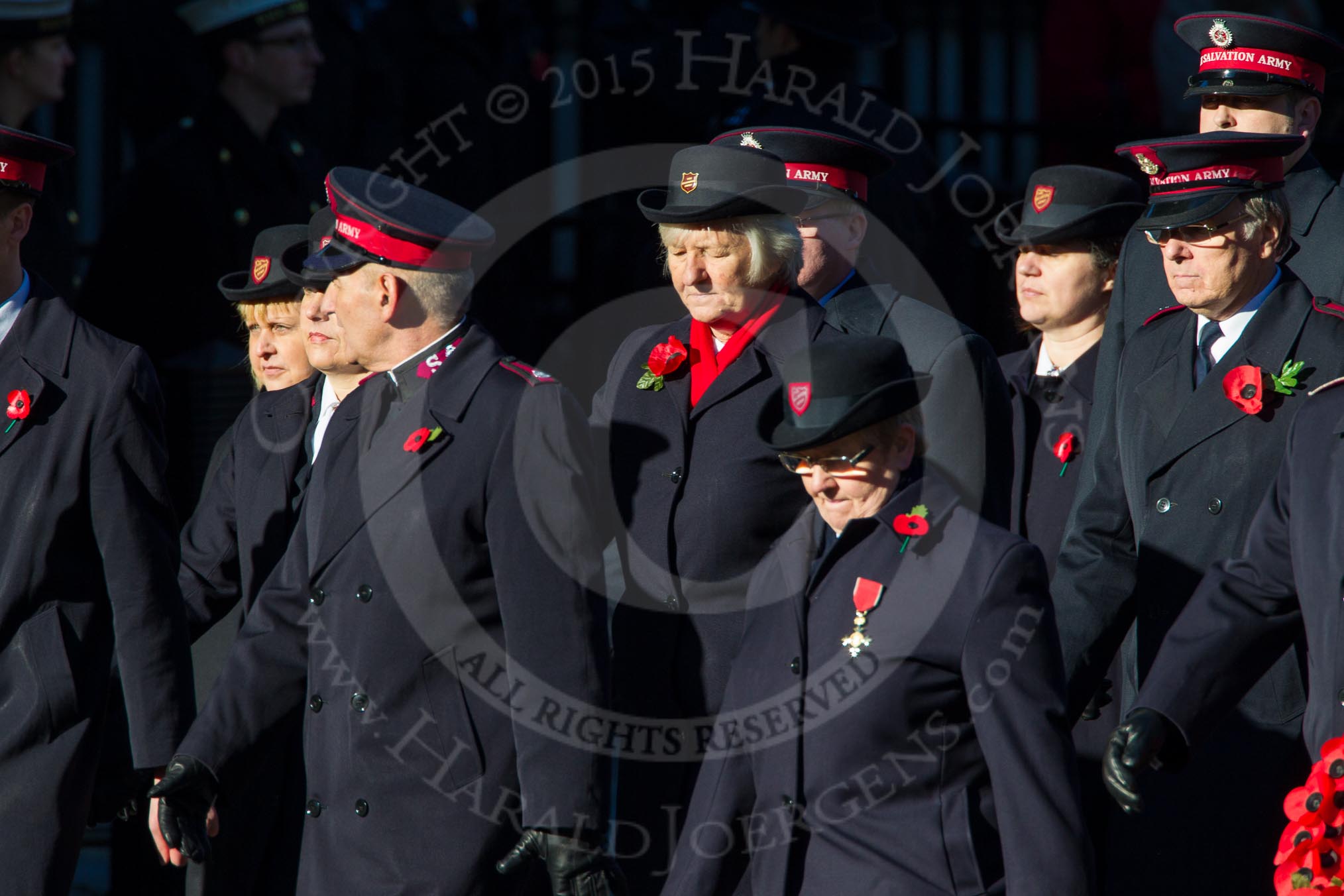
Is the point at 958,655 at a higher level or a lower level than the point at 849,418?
lower

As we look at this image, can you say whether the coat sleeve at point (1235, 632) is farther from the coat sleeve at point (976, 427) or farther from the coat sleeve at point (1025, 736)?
the coat sleeve at point (976, 427)

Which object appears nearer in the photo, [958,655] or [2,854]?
[958,655]

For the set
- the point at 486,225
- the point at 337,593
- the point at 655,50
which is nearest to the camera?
the point at 337,593

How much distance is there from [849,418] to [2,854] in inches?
87.0

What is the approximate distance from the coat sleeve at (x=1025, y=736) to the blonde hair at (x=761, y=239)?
3.83 ft

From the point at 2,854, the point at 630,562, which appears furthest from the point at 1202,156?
the point at 2,854

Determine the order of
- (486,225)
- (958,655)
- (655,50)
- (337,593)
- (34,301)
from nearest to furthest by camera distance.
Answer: (958,655) → (337,593) → (486,225) → (34,301) → (655,50)

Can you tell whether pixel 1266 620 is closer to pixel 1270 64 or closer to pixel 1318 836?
pixel 1318 836

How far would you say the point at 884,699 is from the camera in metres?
3.46

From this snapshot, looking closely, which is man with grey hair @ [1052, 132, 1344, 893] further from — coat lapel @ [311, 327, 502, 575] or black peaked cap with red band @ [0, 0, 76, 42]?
black peaked cap with red band @ [0, 0, 76, 42]

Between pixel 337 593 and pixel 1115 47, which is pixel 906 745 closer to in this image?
pixel 337 593

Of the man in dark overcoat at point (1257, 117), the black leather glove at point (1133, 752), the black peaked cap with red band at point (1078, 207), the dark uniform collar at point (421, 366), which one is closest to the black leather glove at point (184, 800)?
the dark uniform collar at point (421, 366)

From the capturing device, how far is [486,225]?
436cm

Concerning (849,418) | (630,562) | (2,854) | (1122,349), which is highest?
(849,418)
